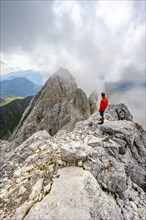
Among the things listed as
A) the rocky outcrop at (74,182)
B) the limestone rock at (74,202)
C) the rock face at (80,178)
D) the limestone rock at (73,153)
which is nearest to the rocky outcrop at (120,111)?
the rock face at (80,178)

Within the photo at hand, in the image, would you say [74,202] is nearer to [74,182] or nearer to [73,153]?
[74,182]

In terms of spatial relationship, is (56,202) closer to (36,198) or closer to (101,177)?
(36,198)

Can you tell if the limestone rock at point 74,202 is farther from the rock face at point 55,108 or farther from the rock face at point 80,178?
the rock face at point 55,108

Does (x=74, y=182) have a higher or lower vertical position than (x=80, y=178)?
lower

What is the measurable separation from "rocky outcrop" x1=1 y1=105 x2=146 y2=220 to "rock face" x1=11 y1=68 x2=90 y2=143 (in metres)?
39.6

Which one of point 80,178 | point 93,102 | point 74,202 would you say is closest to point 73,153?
point 80,178

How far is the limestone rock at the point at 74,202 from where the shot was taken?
27.2 feet

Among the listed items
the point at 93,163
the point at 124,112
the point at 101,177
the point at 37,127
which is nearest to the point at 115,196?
the point at 101,177

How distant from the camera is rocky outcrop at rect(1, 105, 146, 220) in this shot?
28.6ft

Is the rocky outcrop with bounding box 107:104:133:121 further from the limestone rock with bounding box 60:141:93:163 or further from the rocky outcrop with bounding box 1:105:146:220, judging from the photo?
the limestone rock with bounding box 60:141:93:163

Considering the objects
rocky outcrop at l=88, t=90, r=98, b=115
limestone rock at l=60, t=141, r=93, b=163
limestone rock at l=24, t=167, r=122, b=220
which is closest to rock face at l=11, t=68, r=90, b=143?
rocky outcrop at l=88, t=90, r=98, b=115

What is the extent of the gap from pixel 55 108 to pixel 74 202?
57.0m

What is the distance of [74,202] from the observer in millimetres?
8867

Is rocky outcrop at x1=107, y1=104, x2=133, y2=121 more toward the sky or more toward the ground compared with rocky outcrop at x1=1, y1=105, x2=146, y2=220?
more toward the sky
